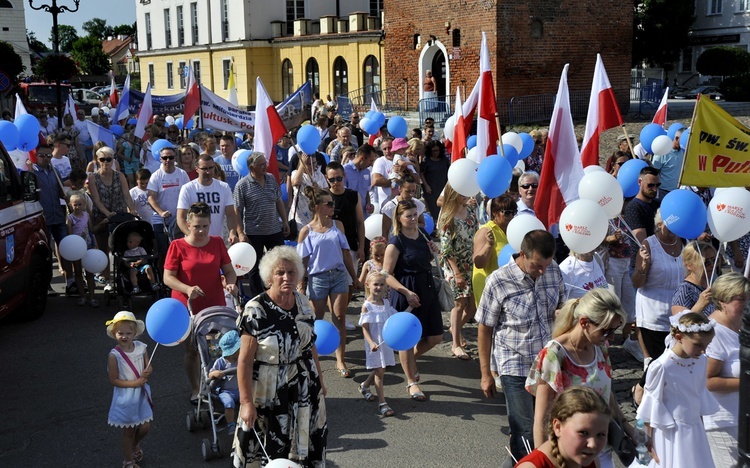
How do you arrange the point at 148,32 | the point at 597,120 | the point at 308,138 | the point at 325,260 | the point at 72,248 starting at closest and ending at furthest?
the point at 325,260 < the point at 597,120 < the point at 72,248 < the point at 308,138 < the point at 148,32

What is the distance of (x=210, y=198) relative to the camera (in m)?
8.78

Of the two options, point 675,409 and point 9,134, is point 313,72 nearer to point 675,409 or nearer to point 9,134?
point 9,134

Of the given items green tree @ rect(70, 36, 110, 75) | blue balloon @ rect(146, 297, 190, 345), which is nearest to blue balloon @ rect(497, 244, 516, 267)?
blue balloon @ rect(146, 297, 190, 345)

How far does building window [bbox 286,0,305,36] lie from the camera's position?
151 feet

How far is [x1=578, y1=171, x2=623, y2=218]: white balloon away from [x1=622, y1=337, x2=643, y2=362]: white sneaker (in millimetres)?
1467

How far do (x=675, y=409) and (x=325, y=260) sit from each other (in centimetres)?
364

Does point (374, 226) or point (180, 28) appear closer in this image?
point (374, 226)

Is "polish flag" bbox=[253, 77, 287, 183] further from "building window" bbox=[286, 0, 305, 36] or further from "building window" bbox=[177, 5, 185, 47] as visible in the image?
"building window" bbox=[177, 5, 185, 47]

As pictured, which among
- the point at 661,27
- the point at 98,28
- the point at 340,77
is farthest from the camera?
the point at 98,28

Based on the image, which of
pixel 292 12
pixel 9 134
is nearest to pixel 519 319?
pixel 9 134

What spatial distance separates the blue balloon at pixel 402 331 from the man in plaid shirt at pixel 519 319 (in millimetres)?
1324

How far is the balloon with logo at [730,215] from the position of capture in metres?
6.98

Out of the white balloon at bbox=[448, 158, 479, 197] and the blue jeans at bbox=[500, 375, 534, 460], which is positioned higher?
the white balloon at bbox=[448, 158, 479, 197]

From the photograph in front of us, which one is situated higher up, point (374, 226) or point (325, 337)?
point (374, 226)
